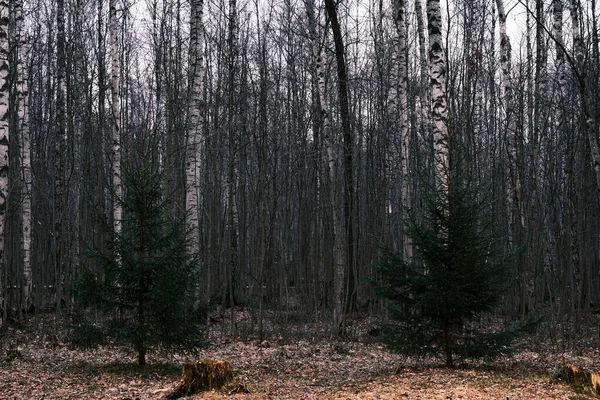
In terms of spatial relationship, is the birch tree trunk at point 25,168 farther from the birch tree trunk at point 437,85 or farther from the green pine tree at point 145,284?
the birch tree trunk at point 437,85

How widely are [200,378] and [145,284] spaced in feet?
7.00

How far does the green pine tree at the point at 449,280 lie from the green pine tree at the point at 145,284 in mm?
2844

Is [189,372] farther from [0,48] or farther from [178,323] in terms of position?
[0,48]

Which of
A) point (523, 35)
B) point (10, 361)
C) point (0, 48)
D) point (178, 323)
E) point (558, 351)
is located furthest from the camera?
point (523, 35)

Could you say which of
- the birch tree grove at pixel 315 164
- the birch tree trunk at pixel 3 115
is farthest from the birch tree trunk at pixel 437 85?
Answer: the birch tree trunk at pixel 3 115

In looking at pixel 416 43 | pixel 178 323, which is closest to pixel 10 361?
pixel 178 323

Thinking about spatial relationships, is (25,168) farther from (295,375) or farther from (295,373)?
(295,375)

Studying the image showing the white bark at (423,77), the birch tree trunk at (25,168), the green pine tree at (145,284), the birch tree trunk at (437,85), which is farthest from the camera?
the white bark at (423,77)

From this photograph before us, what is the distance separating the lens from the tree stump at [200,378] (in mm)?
7109

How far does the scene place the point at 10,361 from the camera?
9.70 meters

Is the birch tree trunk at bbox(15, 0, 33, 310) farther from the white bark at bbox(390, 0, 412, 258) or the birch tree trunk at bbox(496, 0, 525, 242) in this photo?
the birch tree trunk at bbox(496, 0, 525, 242)

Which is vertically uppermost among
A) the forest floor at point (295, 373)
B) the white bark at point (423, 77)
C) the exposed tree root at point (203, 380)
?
the white bark at point (423, 77)

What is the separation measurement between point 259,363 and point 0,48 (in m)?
7.05

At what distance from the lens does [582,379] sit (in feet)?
23.9
